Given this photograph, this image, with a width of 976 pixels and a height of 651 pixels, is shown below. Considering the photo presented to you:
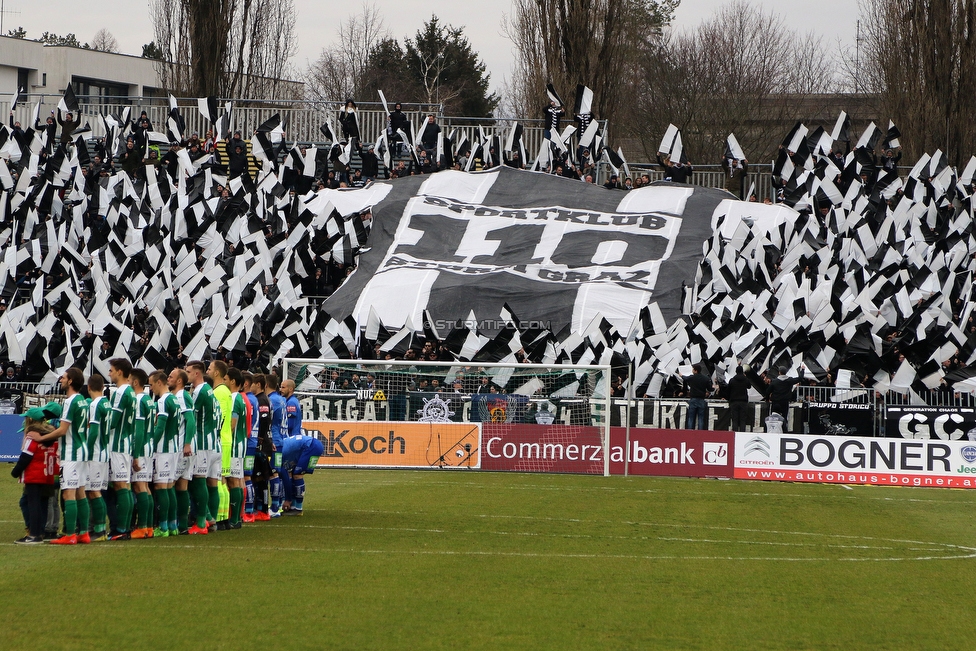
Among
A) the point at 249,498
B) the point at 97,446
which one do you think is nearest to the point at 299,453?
the point at 249,498

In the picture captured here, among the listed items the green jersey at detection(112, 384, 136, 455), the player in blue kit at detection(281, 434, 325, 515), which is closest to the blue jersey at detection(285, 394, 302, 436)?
the player in blue kit at detection(281, 434, 325, 515)

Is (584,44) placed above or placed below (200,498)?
above

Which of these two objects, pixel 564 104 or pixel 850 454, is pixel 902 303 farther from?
pixel 564 104

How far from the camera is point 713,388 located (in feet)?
73.2

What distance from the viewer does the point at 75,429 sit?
35.5 feet

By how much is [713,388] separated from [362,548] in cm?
1261

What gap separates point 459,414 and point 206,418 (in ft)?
31.0

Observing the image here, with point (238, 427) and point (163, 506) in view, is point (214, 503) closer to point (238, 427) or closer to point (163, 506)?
point (163, 506)

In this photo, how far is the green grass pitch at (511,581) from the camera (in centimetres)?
749

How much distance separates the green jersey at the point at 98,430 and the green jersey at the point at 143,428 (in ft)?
0.85

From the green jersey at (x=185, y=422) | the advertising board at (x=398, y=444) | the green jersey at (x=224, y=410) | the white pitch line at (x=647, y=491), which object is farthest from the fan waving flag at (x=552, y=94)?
the green jersey at (x=185, y=422)

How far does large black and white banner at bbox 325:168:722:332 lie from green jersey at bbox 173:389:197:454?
14934 millimetres

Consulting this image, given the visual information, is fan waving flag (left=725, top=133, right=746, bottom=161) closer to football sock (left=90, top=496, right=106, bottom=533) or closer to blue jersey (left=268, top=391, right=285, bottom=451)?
blue jersey (left=268, top=391, right=285, bottom=451)

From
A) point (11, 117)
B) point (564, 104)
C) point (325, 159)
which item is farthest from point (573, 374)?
point (11, 117)
